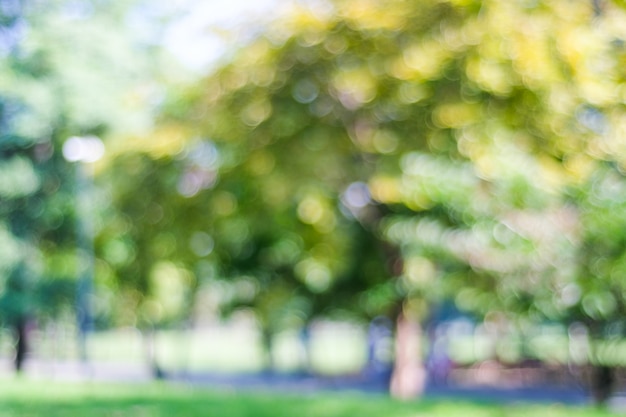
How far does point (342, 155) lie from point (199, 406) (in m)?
4.35

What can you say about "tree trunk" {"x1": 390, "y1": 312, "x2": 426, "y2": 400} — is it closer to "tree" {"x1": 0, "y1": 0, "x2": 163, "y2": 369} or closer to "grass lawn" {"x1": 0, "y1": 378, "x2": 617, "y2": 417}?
"grass lawn" {"x1": 0, "y1": 378, "x2": 617, "y2": 417}

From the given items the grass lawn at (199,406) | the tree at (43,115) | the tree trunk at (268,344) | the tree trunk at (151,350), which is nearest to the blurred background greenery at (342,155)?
the tree at (43,115)

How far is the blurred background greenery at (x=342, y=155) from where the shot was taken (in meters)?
4.88

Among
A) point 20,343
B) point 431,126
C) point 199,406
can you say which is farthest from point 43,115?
point 431,126

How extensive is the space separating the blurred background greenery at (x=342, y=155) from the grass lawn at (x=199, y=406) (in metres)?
0.43

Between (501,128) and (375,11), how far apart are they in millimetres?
1822

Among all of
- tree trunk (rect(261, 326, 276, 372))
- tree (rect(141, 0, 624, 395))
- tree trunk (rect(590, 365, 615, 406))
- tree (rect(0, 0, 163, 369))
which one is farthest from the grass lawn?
tree trunk (rect(261, 326, 276, 372))

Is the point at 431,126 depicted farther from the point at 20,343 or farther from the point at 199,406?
the point at 20,343

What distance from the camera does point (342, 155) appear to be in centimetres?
1067

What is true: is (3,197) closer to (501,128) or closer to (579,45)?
(579,45)

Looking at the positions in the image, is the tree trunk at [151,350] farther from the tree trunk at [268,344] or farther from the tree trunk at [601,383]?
the tree trunk at [601,383]

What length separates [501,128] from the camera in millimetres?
8297

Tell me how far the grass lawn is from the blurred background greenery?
0.43 m

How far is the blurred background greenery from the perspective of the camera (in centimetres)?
488
